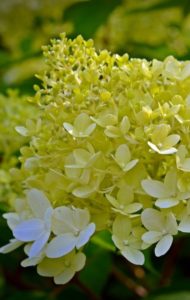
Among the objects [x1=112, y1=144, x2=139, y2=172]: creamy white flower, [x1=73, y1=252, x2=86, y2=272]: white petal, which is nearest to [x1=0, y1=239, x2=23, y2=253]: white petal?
[x1=73, y1=252, x2=86, y2=272]: white petal

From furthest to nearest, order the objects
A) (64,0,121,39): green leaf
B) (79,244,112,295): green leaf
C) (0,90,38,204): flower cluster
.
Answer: (64,0,121,39): green leaf → (79,244,112,295): green leaf → (0,90,38,204): flower cluster

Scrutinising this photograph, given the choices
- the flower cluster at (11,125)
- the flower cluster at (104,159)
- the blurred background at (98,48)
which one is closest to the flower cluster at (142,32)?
the blurred background at (98,48)

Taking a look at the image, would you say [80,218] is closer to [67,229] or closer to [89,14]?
[67,229]

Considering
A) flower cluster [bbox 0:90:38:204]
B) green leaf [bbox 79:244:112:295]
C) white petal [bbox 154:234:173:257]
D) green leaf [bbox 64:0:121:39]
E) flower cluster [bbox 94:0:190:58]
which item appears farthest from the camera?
flower cluster [bbox 94:0:190:58]

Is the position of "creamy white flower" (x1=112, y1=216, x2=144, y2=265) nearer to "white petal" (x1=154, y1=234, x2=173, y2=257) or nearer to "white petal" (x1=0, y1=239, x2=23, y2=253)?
"white petal" (x1=154, y1=234, x2=173, y2=257)

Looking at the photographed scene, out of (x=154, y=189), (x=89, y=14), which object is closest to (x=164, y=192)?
(x=154, y=189)

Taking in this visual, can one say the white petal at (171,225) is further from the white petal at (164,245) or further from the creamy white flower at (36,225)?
the creamy white flower at (36,225)
